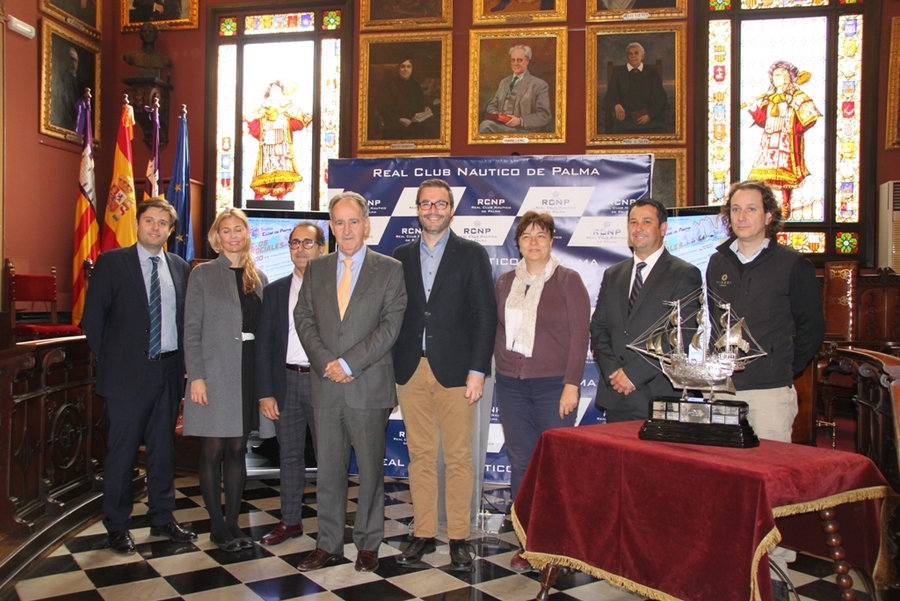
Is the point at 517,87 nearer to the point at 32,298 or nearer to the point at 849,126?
the point at 849,126

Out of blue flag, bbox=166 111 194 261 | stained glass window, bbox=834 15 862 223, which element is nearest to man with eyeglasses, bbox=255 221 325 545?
blue flag, bbox=166 111 194 261

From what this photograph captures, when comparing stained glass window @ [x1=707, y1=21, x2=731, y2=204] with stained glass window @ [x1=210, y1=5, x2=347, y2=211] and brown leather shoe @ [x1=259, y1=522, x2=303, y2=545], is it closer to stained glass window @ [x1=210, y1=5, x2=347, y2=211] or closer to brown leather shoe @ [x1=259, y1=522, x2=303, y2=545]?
stained glass window @ [x1=210, y1=5, x2=347, y2=211]

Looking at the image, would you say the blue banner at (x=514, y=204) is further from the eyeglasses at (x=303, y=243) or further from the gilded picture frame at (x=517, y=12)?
the gilded picture frame at (x=517, y=12)

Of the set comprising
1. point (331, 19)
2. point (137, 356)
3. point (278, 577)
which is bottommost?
point (278, 577)

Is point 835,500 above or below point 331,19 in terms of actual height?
below

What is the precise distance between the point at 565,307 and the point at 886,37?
6.38m

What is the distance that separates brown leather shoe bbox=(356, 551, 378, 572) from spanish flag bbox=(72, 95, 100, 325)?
215 inches

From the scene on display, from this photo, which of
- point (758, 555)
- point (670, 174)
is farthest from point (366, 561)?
point (670, 174)

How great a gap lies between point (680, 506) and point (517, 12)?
6.92 metres

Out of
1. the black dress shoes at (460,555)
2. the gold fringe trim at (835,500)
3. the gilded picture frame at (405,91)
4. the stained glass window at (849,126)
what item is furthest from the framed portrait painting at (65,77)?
the stained glass window at (849,126)

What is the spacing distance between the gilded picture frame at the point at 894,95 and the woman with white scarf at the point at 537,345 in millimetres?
5835

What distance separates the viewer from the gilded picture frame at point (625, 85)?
302 inches

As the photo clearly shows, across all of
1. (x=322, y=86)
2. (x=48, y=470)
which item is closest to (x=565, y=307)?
(x=48, y=470)

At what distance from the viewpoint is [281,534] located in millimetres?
3557
